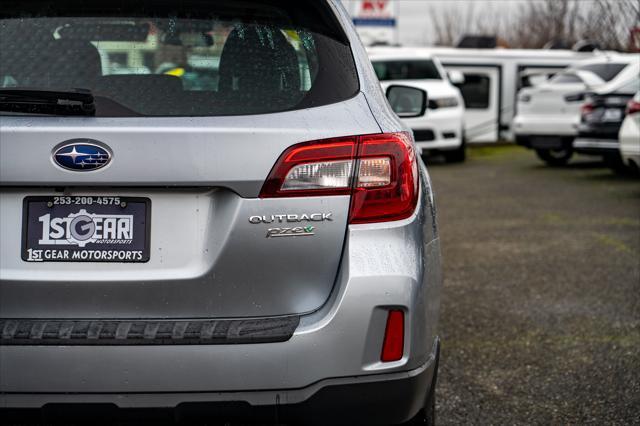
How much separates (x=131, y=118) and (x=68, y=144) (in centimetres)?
Result: 18

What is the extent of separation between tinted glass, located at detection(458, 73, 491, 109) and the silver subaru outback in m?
23.1

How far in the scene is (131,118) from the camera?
9.10 feet

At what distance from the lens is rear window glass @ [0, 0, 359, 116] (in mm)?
2877

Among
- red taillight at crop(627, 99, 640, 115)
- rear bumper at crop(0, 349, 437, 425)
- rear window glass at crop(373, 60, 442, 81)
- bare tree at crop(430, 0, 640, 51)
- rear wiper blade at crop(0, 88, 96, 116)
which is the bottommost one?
bare tree at crop(430, 0, 640, 51)

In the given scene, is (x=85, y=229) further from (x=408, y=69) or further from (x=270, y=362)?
(x=408, y=69)

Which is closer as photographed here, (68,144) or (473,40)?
(68,144)

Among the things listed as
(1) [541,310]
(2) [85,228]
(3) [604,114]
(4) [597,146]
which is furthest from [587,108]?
(2) [85,228]

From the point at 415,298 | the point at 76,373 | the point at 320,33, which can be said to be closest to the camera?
the point at 76,373

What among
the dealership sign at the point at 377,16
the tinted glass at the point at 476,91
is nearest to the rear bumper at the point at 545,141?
the tinted glass at the point at 476,91

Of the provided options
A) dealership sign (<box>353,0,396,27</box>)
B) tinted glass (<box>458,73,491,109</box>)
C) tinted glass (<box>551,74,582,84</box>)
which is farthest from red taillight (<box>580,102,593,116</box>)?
dealership sign (<box>353,0,396,27</box>)

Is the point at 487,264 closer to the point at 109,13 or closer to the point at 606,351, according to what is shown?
the point at 606,351

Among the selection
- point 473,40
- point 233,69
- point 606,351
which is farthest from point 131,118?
point 473,40

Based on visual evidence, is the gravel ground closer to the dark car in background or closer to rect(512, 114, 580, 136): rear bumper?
the dark car in background

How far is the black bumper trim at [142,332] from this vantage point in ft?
8.89
